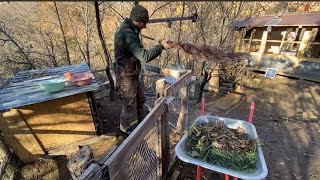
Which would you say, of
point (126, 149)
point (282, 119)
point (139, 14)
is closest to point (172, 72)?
point (139, 14)

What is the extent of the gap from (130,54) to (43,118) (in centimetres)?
190

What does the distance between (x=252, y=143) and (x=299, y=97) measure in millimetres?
6631

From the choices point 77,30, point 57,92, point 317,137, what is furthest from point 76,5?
point 317,137

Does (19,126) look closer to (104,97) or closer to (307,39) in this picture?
(104,97)

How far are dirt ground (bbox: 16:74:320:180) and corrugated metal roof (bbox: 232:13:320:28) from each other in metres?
2.52

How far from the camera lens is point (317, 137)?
161 inches

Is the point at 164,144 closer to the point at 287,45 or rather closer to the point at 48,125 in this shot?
the point at 48,125

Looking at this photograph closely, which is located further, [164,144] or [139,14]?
[139,14]

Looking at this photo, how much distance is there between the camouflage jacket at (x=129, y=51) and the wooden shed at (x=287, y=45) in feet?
20.8

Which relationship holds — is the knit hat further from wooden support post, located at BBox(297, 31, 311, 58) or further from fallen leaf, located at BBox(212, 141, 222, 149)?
wooden support post, located at BBox(297, 31, 311, 58)

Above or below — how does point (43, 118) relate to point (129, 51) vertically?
below

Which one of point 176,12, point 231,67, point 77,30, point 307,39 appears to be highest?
point 176,12

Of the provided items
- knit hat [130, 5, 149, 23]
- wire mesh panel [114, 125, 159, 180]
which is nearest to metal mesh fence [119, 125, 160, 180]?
wire mesh panel [114, 125, 159, 180]

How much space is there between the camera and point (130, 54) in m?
2.78
